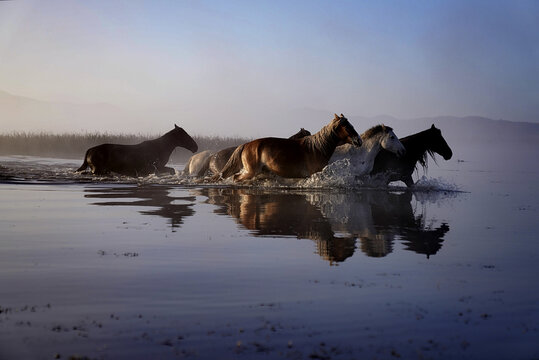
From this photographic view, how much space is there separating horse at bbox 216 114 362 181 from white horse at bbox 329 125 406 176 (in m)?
0.34

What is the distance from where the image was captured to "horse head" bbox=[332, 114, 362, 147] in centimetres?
1403

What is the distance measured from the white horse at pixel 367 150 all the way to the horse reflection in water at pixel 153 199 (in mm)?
3815

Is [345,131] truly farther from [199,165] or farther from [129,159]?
[129,159]

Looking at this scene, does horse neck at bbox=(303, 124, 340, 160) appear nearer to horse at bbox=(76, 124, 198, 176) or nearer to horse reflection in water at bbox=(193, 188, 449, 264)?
horse reflection in water at bbox=(193, 188, 449, 264)

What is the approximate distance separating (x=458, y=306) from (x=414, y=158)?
38.7 ft

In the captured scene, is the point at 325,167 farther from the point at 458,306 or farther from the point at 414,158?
the point at 458,306

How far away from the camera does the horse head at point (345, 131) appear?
14.0 meters

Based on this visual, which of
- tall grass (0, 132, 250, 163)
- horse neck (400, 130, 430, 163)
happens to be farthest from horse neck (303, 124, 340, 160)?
tall grass (0, 132, 250, 163)

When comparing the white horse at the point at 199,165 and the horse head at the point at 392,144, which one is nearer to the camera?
the horse head at the point at 392,144

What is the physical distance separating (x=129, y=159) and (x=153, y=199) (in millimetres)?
7566

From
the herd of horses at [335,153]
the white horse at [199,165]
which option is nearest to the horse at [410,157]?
the herd of horses at [335,153]

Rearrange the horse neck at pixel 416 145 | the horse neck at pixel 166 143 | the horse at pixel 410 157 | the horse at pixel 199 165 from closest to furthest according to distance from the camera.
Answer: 1. the horse at pixel 410 157
2. the horse neck at pixel 416 145
3. the horse at pixel 199 165
4. the horse neck at pixel 166 143

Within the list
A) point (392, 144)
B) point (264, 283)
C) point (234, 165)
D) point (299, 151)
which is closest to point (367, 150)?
point (392, 144)

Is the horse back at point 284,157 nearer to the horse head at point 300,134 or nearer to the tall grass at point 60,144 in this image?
the horse head at point 300,134
